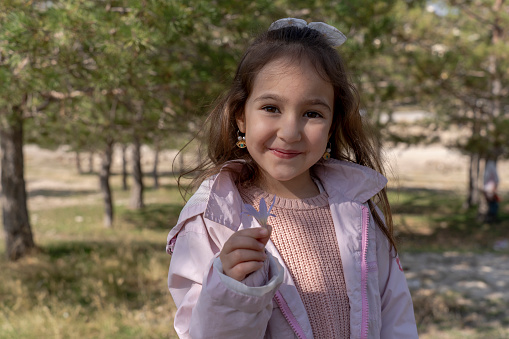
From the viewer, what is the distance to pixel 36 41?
270cm

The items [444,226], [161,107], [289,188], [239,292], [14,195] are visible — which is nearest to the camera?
[239,292]

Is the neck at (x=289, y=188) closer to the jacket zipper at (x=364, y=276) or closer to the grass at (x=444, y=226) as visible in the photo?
the jacket zipper at (x=364, y=276)

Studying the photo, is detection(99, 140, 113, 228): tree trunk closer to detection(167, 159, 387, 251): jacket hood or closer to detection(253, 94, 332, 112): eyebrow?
detection(167, 159, 387, 251): jacket hood

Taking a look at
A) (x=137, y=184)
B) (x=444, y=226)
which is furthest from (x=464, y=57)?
(x=137, y=184)

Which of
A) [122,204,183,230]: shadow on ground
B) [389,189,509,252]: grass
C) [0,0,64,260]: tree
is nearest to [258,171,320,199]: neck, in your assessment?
[0,0,64,260]: tree

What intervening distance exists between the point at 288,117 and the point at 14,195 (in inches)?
260

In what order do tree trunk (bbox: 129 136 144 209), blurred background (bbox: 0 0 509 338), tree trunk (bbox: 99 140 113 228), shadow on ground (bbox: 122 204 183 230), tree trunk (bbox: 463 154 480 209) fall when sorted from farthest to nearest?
tree trunk (bbox: 463 154 480 209) → tree trunk (bbox: 129 136 144 209) → shadow on ground (bbox: 122 204 183 230) → tree trunk (bbox: 99 140 113 228) → blurred background (bbox: 0 0 509 338)

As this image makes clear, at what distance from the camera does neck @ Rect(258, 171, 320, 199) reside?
1532mm

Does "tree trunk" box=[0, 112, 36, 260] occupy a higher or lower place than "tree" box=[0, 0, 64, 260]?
lower

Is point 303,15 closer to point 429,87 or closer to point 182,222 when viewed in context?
point 182,222

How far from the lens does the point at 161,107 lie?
4.03m

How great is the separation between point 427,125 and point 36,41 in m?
13.1

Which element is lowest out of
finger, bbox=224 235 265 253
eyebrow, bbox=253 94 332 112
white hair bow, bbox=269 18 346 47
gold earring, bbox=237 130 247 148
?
finger, bbox=224 235 265 253

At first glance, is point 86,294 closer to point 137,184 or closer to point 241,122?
point 241,122
